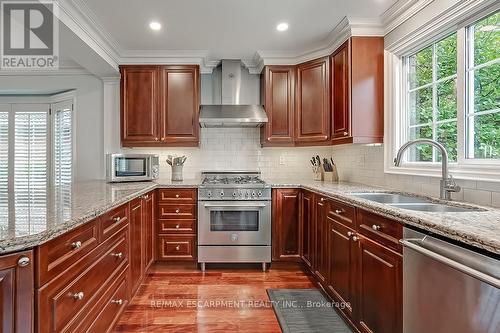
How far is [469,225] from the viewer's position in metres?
1.24

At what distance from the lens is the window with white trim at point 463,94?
6.14 feet

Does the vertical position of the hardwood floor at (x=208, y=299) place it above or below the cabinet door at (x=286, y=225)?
below

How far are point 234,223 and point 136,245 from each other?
1.12m

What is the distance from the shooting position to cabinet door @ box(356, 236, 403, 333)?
61.8 inches

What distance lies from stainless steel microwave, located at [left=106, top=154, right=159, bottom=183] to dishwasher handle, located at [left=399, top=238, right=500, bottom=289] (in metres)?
2.75

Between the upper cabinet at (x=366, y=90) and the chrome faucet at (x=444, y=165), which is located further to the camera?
the upper cabinet at (x=366, y=90)

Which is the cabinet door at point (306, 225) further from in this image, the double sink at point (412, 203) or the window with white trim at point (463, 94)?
the window with white trim at point (463, 94)

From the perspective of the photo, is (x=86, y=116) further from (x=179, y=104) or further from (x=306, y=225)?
(x=306, y=225)

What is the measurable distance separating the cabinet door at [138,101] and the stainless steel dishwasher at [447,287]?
3.08 metres

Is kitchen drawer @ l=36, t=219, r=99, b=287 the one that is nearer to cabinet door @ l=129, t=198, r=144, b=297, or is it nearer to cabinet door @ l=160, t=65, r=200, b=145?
cabinet door @ l=129, t=198, r=144, b=297

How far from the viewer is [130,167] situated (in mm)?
3410

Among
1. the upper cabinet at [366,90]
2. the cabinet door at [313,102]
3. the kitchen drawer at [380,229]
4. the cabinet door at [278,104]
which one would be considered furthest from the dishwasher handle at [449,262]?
the cabinet door at [278,104]

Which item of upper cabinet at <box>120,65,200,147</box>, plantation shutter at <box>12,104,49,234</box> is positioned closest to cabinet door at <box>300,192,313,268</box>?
upper cabinet at <box>120,65,200,147</box>

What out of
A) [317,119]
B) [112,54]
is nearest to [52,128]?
[112,54]
